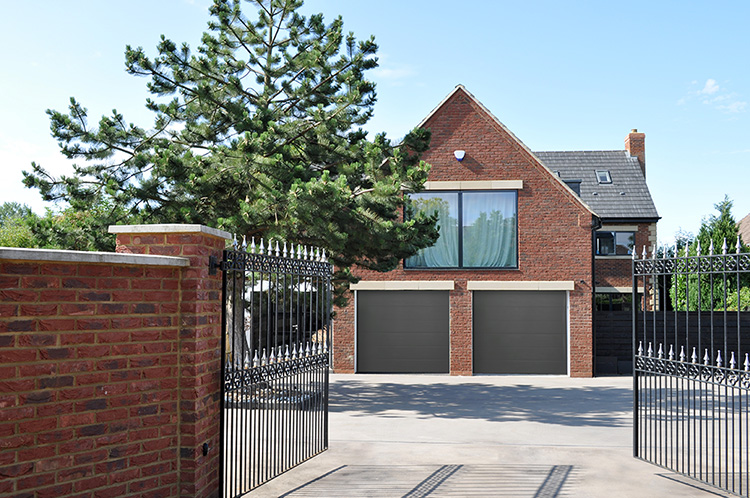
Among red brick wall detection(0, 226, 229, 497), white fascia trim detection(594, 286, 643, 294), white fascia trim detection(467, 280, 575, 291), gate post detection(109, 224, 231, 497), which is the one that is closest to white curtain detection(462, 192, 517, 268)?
white fascia trim detection(467, 280, 575, 291)

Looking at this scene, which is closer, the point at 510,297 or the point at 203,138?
the point at 203,138

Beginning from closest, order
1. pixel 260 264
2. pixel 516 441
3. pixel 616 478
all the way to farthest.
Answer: pixel 260 264 → pixel 616 478 → pixel 516 441

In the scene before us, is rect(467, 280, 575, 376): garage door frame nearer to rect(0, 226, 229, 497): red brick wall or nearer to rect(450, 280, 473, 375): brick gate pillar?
rect(450, 280, 473, 375): brick gate pillar

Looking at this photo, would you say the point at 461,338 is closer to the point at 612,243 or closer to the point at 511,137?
the point at 511,137

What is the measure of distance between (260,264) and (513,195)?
12.5 meters

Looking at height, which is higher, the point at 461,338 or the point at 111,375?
the point at 111,375

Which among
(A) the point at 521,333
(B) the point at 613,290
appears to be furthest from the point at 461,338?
(B) the point at 613,290

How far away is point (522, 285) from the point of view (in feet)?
56.4

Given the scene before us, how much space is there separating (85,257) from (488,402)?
9592 millimetres

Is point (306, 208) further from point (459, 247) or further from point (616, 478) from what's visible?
point (459, 247)

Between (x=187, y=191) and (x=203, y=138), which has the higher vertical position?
(x=203, y=138)

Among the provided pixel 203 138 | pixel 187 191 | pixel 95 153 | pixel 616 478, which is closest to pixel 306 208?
pixel 187 191

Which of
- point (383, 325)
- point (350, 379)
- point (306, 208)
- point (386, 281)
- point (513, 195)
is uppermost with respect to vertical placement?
point (513, 195)

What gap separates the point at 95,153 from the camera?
39.3 ft
